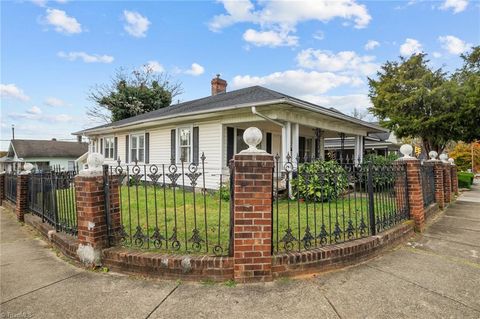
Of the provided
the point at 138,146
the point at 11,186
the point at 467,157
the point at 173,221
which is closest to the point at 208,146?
the point at 173,221

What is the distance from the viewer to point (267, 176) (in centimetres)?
312

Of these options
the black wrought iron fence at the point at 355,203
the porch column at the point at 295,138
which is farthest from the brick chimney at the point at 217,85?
the black wrought iron fence at the point at 355,203

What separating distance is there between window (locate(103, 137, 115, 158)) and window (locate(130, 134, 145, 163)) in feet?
8.22

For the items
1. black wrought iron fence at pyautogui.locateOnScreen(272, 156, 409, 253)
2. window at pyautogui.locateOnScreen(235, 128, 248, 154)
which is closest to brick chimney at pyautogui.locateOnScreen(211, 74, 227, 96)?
window at pyautogui.locateOnScreen(235, 128, 248, 154)

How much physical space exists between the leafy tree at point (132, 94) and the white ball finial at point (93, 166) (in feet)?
79.4

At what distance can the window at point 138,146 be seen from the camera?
553 inches

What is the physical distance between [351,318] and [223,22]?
11.7 m

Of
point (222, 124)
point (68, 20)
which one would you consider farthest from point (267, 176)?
point (68, 20)

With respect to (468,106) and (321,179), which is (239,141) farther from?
(468,106)

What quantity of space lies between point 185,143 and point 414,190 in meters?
8.65

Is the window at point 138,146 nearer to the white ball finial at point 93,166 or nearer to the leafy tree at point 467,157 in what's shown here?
the white ball finial at point 93,166

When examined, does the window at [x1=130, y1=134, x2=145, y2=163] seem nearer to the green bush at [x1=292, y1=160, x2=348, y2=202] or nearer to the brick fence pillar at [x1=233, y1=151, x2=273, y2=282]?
the green bush at [x1=292, y1=160, x2=348, y2=202]

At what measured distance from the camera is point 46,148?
3145cm

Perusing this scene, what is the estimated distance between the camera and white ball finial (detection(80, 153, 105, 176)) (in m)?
3.57
